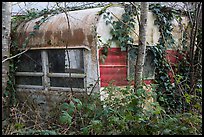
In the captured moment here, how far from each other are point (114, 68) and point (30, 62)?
8.51 ft

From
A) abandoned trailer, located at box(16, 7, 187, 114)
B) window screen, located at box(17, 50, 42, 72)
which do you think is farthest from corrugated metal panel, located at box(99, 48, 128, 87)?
window screen, located at box(17, 50, 42, 72)

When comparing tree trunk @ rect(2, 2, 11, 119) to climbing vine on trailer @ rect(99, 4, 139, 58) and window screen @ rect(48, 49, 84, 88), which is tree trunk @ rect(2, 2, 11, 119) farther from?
climbing vine on trailer @ rect(99, 4, 139, 58)

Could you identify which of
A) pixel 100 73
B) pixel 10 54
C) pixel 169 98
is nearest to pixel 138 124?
pixel 100 73

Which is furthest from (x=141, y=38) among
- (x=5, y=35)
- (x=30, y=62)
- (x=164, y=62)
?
(x=5, y=35)

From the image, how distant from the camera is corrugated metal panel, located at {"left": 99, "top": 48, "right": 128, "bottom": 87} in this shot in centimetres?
707

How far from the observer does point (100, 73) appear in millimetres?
7004

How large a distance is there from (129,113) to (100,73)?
299 cm

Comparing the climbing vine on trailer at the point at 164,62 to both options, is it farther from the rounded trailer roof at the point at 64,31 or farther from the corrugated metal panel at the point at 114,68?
the rounded trailer roof at the point at 64,31

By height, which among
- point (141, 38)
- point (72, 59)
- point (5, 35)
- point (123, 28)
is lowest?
point (72, 59)

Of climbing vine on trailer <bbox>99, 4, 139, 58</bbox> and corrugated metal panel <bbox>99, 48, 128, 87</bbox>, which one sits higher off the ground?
climbing vine on trailer <bbox>99, 4, 139, 58</bbox>

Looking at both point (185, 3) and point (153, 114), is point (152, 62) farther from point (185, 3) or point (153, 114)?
point (153, 114)

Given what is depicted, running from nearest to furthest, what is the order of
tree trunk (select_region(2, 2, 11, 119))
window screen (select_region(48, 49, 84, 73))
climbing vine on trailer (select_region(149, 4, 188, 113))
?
window screen (select_region(48, 49, 84, 73)) → tree trunk (select_region(2, 2, 11, 119)) → climbing vine on trailer (select_region(149, 4, 188, 113))

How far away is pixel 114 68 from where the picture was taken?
7.33 meters

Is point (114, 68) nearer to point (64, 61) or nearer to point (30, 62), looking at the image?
point (64, 61)
